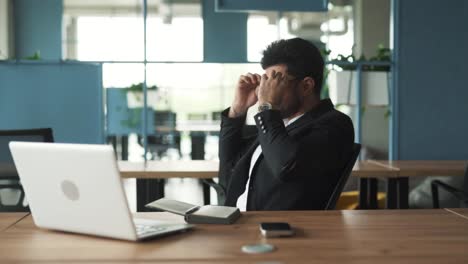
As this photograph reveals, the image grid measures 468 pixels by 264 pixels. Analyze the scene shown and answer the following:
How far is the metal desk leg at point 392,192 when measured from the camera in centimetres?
317

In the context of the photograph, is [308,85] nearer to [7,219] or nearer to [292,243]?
[292,243]

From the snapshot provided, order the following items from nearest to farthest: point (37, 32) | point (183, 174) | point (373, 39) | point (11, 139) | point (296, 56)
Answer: point (296, 56) → point (11, 139) → point (183, 174) → point (373, 39) → point (37, 32)

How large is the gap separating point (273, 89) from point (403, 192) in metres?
1.65

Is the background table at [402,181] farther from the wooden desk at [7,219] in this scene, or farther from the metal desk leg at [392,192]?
the wooden desk at [7,219]

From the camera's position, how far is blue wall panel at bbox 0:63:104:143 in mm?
4051

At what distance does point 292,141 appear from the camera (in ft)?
5.65

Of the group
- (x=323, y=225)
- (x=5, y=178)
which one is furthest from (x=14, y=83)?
(x=323, y=225)

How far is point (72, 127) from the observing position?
413 centimetres

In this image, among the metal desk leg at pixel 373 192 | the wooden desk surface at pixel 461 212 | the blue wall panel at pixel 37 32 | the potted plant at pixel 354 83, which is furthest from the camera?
the blue wall panel at pixel 37 32

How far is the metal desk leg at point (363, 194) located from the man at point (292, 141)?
4.68 ft

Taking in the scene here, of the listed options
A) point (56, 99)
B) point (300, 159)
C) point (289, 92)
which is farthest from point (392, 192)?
point (56, 99)

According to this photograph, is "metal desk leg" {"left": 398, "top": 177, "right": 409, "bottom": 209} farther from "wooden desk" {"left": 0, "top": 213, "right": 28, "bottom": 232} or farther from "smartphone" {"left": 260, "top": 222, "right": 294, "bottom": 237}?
"wooden desk" {"left": 0, "top": 213, "right": 28, "bottom": 232}

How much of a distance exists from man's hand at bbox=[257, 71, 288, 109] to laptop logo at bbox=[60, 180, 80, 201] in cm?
83

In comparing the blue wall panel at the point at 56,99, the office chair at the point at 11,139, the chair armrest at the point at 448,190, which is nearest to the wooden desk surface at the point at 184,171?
the chair armrest at the point at 448,190
